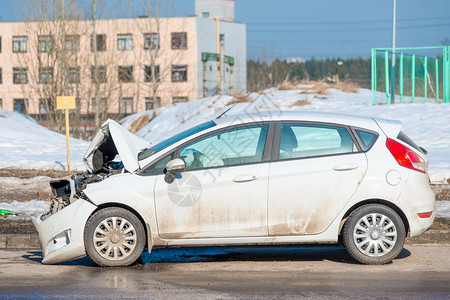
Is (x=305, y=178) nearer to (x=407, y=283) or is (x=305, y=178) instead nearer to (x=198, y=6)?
(x=407, y=283)

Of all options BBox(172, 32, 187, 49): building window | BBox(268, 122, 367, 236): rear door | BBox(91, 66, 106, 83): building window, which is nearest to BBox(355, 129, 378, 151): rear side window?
BBox(268, 122, 367, 236): rear door

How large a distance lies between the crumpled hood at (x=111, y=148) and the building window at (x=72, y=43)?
106 feet

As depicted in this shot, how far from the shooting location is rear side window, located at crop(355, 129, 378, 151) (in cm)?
692

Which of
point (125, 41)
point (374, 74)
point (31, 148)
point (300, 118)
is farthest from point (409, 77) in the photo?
point (125, 41)

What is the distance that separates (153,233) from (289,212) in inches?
57.0

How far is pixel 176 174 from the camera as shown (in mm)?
6777

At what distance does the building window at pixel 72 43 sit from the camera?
3856 cm

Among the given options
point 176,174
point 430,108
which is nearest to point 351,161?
point 176,174

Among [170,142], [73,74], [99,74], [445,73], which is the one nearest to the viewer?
[170,142]

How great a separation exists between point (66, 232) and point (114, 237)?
0.51 metres

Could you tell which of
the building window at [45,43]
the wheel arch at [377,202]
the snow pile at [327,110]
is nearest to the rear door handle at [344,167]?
the wheel arch at [377,202]

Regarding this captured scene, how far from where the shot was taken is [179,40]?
69.6 metres

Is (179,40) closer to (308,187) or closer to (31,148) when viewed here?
(31,148)

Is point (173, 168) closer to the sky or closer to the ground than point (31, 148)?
closer to the sky
